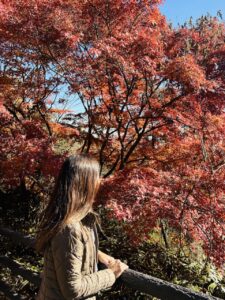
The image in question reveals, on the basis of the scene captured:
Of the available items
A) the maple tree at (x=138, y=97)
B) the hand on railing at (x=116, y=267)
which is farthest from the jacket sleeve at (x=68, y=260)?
the maple tree at (x=138, y=97)

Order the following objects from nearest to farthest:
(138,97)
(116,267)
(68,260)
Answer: (68,260) < (116,267) < (138,97)

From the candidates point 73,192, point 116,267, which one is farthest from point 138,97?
point 73,192

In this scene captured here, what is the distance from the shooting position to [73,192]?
2.12m

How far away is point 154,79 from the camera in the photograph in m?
6.83

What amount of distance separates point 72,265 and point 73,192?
39cm

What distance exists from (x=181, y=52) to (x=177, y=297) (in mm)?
4986

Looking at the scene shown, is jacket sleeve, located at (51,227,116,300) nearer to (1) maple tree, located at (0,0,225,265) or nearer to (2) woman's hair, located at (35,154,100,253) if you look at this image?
(2) woman's hair, located at (35,154,100,253)

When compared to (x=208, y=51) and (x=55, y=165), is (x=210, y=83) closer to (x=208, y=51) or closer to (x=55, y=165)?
(x=208, y=51)

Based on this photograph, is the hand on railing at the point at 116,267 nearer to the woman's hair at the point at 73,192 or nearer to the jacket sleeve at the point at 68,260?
the jacket sleeve at the point at 68,260

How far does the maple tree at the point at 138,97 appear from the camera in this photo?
5082 mm

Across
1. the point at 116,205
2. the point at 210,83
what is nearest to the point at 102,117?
the point at 210,83

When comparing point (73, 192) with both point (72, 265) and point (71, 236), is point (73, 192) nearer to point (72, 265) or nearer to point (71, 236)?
point (71, 236)

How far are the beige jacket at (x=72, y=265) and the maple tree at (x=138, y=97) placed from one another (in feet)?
8.35

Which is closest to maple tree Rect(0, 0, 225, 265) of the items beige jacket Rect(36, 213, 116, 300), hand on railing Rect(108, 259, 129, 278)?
hand on railing Rect(108, 259, 129, 278)
